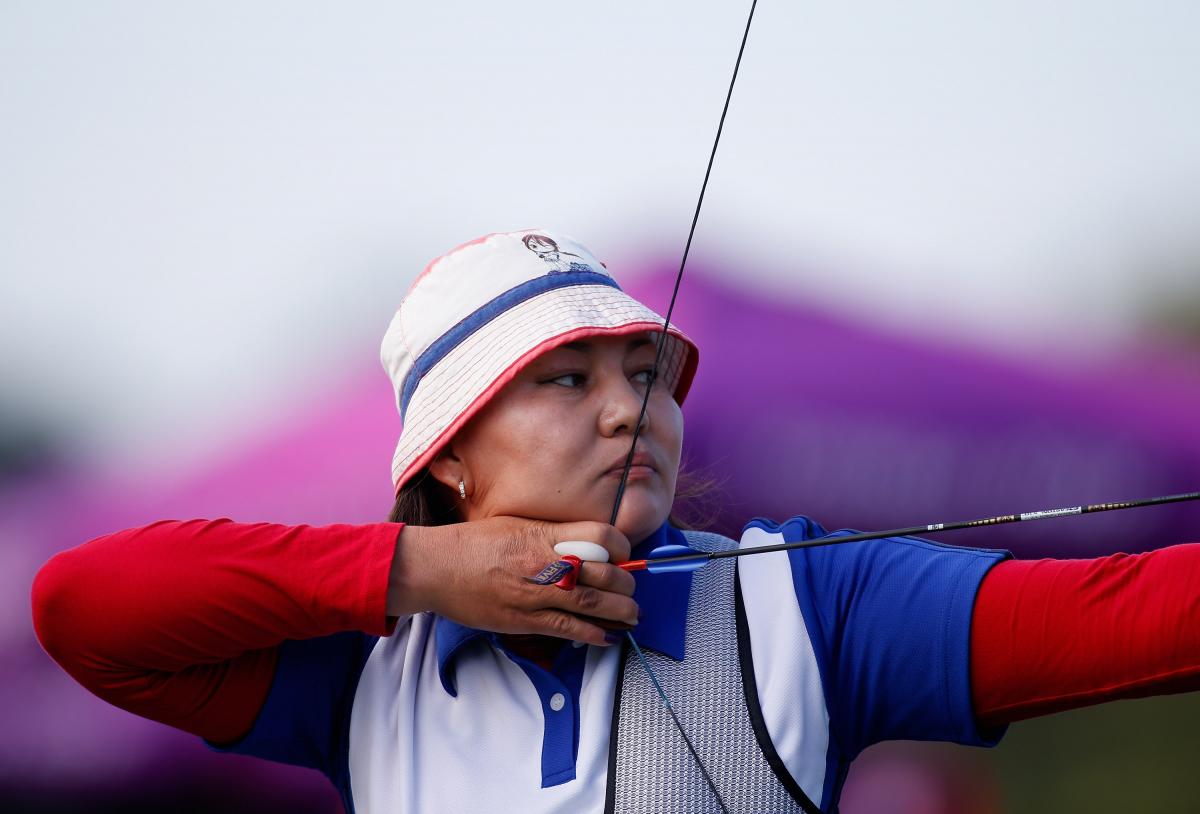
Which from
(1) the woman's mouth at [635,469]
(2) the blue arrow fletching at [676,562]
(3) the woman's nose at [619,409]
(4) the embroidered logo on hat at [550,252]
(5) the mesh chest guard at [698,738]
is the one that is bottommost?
(5) the mesh chest guard at [698,738]

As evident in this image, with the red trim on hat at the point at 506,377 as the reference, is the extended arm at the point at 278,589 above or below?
below

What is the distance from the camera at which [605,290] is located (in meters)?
1.28

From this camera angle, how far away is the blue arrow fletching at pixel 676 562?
1072 millimetres

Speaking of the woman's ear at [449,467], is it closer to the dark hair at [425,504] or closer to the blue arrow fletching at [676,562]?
the dark hair at [425,504]

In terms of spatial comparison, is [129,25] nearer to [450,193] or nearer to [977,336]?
[450,193]

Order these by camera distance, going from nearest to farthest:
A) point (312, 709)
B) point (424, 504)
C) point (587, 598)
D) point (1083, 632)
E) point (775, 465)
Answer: point (1083, 632)
point (587, 598)
point (312, 709)
point (424, 504)
point (775, 465)

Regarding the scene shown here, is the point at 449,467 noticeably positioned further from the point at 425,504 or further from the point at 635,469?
the point at 635,469

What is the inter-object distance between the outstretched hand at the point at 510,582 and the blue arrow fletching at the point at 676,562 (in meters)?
0.03

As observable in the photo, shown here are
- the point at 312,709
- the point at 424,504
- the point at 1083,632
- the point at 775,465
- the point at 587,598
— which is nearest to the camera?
the point at 1083,632

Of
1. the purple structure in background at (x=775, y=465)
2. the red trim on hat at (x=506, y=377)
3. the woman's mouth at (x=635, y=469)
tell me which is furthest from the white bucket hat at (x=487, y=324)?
the purple structure in background at (x=775, y=465)

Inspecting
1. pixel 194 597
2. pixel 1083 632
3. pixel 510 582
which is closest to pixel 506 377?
pixel 510 582

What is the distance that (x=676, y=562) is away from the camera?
111 centimetres

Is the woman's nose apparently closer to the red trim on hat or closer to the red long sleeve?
the red trim on hat

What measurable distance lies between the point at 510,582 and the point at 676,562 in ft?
0.50
